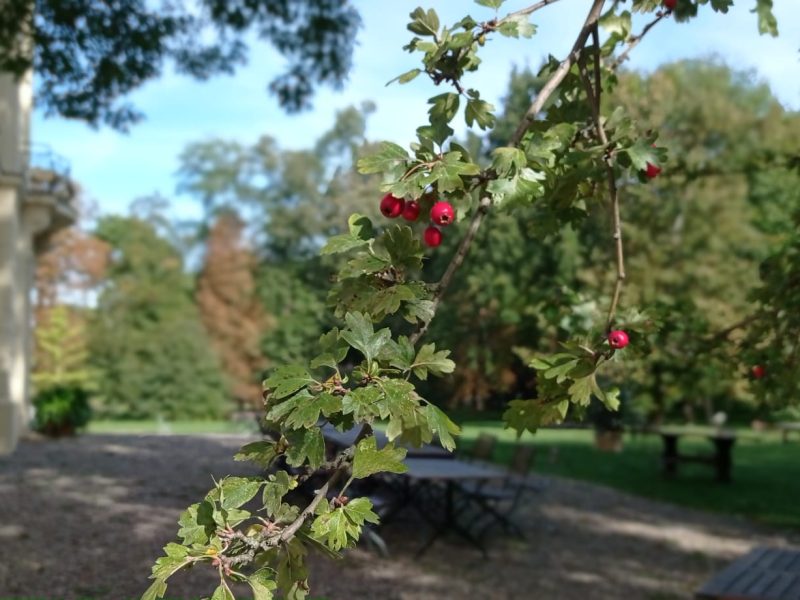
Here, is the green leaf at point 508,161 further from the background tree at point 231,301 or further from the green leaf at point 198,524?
the background tree at point 231,301

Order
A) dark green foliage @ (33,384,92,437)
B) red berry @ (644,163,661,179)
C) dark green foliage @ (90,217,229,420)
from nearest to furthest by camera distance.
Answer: red berry @ (644,163,661,179), dark green foliage @ (33,384,92,437), dark green foliage @ (90,217,229,420)

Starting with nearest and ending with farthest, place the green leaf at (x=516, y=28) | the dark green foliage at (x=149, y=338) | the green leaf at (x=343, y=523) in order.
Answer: the green leaf at (x=343, y=523) → the green leaf at (x=516, y=28) → the dark green foliage at (x=149, y=338)

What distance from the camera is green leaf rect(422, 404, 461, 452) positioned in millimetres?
1609

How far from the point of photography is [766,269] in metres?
4.06

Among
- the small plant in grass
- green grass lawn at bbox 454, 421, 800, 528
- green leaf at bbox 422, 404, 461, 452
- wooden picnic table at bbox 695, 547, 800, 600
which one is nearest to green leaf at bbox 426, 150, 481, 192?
the small plant in grass

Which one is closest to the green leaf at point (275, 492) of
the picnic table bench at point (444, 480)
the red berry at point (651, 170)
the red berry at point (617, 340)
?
the red berry at point (617, 340)

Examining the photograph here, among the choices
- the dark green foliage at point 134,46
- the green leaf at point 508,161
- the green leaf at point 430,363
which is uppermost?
the dark green foliage at point 134,46

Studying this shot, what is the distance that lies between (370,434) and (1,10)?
8.41m

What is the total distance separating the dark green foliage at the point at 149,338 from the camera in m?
34.8

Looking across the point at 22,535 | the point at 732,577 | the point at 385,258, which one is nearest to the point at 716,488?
the point at 732,577

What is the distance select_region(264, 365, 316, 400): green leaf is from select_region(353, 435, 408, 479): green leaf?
148 millimetres

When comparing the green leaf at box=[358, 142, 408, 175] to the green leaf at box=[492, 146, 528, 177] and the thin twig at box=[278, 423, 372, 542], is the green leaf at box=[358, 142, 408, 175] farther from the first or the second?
the thin twig at box=[278, 423, 372, 542]

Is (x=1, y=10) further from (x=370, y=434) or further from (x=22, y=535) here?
(x=370, y=434)

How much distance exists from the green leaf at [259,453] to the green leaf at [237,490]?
3 cm
